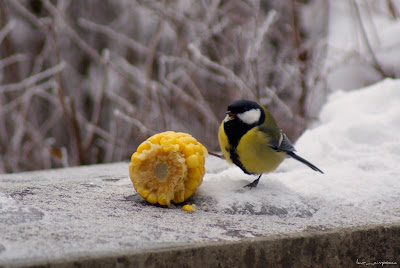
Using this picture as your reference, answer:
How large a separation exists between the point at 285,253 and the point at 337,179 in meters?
0.91

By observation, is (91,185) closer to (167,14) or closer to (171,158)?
(171,158)

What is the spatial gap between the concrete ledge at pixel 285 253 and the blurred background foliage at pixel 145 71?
202 cm

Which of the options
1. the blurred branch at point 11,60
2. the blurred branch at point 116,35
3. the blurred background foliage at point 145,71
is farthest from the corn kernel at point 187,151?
the blurred branch at point 11,60

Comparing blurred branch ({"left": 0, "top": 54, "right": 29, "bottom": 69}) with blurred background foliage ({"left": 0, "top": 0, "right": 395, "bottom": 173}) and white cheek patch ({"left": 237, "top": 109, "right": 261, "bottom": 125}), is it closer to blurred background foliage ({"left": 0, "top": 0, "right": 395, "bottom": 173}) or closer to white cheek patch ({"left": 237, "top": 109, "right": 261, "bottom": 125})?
blurred background foliage ({"left": 0, "top": 0, "right": 395, "bottom": 173})

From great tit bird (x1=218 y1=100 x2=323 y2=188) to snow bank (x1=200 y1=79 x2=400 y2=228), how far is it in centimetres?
12

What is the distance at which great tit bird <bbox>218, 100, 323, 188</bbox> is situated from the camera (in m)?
2.35

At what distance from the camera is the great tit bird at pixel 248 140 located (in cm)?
235

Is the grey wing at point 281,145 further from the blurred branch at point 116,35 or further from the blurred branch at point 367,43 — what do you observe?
the blurred branch at point 367,43

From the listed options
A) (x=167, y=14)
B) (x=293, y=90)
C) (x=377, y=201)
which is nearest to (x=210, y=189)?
(x=377, y=201)

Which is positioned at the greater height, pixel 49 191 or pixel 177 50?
pixel 177 50

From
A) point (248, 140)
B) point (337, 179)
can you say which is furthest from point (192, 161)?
point (337, 179)

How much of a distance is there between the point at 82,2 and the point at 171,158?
432cm

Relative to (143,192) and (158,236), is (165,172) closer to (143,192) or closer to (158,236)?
(143,192)

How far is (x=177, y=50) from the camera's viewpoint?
14.9ft
